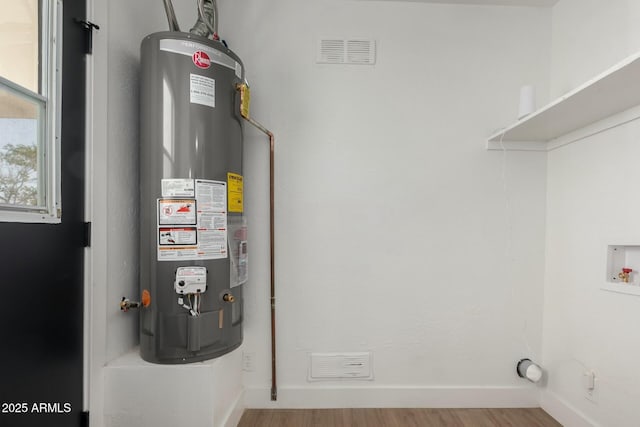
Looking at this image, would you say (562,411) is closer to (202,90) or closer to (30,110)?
(202,90)

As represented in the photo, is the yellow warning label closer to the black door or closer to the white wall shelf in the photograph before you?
the black door

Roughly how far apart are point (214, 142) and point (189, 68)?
33 centimetres

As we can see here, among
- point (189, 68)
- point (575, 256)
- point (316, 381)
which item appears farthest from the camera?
point (316, 381)

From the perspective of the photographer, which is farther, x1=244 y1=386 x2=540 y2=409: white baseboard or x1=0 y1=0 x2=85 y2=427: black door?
x1=244 y1=386 x2=540 y2=409: white baseboard

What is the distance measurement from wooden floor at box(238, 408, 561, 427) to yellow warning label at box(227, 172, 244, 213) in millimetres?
1230

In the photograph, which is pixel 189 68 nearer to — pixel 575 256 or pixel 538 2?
pixel 538 2

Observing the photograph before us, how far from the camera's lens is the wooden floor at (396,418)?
169cm

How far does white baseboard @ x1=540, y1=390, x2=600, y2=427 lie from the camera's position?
1.58 m

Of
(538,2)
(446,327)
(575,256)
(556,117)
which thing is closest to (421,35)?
(538,2)

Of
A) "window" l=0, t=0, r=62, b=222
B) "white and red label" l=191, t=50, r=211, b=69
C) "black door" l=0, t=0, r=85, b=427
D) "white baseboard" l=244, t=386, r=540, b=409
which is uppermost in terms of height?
"white and red label" l=191, t=50, r=211, b=69

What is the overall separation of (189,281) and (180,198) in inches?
14.3

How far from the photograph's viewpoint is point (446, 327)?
187 cm

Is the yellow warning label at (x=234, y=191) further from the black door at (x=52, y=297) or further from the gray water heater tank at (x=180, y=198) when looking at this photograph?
the black door at (x=52, y=297)

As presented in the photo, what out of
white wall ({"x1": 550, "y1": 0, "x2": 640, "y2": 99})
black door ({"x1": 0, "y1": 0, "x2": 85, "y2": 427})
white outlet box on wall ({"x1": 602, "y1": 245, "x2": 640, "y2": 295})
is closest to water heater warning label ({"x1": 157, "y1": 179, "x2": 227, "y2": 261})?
black door ({"x1": 0, "y1": 0, "x2": 85, "y2": 427})
